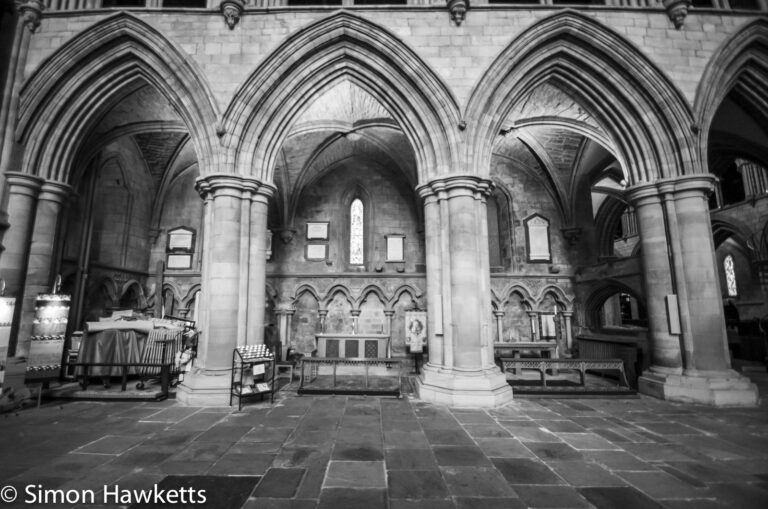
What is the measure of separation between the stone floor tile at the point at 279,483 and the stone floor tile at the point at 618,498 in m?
2.64

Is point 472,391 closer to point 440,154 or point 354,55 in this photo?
point 440,154

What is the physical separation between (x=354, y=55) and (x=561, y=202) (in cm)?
964

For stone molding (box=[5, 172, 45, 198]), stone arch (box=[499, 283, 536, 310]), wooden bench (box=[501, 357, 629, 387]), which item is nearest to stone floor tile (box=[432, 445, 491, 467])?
wooden bench (box=[501, 357, 629, 387])

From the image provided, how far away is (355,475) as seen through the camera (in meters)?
3.35

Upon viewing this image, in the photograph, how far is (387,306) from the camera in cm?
1238

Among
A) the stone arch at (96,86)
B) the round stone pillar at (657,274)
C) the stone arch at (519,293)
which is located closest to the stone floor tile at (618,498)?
the round stone pillar at (657,274)

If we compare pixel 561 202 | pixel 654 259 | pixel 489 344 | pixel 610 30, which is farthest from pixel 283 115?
pixel 561 202

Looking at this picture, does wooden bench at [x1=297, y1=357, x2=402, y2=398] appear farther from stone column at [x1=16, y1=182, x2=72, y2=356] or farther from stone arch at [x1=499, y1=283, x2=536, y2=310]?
stone column at [x1=16, y1=182, x2=72, y2=356]

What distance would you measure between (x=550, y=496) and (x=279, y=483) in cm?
247

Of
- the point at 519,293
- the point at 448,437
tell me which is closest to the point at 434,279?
the point at 448,437

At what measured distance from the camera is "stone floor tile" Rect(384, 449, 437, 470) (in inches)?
139

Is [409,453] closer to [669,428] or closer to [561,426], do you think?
[561,426]

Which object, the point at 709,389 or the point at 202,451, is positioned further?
the point at 709,389

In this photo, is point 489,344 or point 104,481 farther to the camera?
point 489,344
